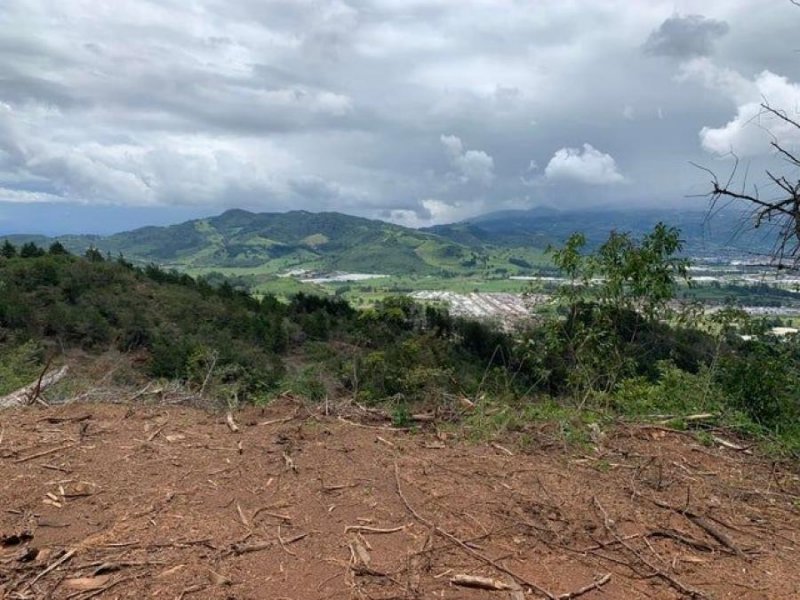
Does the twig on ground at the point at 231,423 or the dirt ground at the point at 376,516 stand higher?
the twig on ground at the point at 231,423

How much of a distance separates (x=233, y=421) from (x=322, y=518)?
2354mm

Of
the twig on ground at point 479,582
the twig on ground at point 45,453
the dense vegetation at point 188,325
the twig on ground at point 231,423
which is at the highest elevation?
the twig on ground at point 45,453

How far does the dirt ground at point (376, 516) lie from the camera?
3139 mm

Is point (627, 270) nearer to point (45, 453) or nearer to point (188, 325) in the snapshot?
point (45, 453)

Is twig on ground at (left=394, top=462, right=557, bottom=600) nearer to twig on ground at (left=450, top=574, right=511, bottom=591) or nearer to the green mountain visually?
twig on ground at (left=450, top=574, right=511, bottom=591)

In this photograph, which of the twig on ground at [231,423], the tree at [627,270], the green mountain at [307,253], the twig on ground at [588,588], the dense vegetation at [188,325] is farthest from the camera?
the green mountain at [307,253]

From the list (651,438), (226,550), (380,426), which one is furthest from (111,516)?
(651,438)

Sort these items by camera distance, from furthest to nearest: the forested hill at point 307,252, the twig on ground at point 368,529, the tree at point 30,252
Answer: the forested hill at point 307,252 → the tree at point 30,252 → the twig on ground at point 368,529

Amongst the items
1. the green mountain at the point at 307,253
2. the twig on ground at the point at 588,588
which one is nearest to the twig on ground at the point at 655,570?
the twig on ground at the point at 588,588

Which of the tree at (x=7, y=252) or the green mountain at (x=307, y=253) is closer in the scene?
the tree at (x=7, y=252)

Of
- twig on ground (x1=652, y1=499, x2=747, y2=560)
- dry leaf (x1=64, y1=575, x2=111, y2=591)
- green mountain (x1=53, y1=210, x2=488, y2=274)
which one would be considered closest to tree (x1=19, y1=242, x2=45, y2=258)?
dry leaf (x1=64, y1=575, x2=111, y2=591)

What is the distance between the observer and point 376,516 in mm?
3811

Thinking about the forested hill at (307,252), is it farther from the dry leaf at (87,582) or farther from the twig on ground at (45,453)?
the dry leaf at (87,582)

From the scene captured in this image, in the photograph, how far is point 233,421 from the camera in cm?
584
